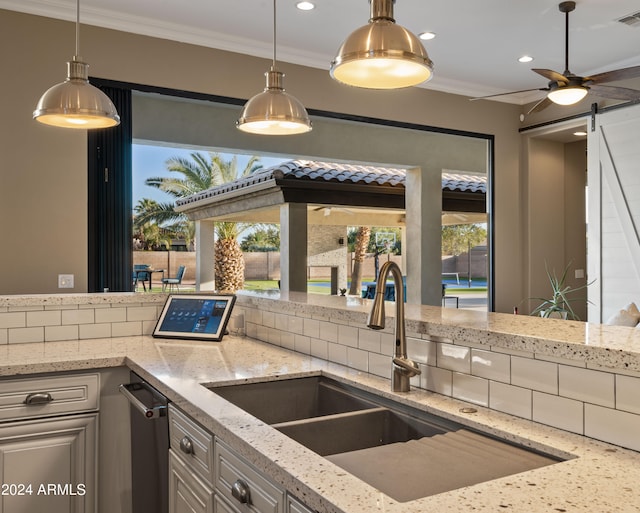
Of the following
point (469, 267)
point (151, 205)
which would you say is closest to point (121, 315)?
point (151, 205)

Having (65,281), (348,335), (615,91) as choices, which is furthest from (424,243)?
(348,335)

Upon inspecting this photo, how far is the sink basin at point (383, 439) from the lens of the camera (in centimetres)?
113

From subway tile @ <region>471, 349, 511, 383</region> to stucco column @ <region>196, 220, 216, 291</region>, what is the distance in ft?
24.5

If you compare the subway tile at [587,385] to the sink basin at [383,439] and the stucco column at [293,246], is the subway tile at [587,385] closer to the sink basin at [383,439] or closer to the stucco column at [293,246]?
the sink basin at [383,439]

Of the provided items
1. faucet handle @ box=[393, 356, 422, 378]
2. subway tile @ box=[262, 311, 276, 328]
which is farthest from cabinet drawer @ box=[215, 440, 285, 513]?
subway tile @ box=[262, 311, 276, 328]

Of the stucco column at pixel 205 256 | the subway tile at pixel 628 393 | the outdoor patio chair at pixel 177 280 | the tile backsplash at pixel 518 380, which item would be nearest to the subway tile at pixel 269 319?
the tile backsplash at pixel 518 380

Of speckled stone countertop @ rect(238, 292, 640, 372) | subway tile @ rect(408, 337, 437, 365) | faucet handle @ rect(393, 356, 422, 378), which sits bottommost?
faucet handle @ rect(393, 356, 422, 378)

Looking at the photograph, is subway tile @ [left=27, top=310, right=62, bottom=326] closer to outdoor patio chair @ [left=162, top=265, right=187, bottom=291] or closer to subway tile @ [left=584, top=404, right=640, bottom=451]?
subway tile @ [left=584, top=404, right=640, bottom=451]

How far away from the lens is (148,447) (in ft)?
6.62

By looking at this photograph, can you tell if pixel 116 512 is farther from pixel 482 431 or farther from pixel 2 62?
pixel 2 62

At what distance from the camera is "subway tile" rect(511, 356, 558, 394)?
4.27ft

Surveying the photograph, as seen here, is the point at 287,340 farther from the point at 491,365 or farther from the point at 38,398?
the point at 491,365

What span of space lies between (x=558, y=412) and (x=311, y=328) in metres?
1.14

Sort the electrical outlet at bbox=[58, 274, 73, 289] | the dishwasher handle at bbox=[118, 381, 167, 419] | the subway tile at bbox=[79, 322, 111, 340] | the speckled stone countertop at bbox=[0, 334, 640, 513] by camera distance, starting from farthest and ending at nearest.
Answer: the electrical outlet at bbox=[58, 274, 73, 289], the subway tile at bbox=[79, 322, 111, 340], the dishwasher handle at bbox=[118, 381, 167, 419], the speckled stone countertop at bbox=[0, 334, 640, 513]
